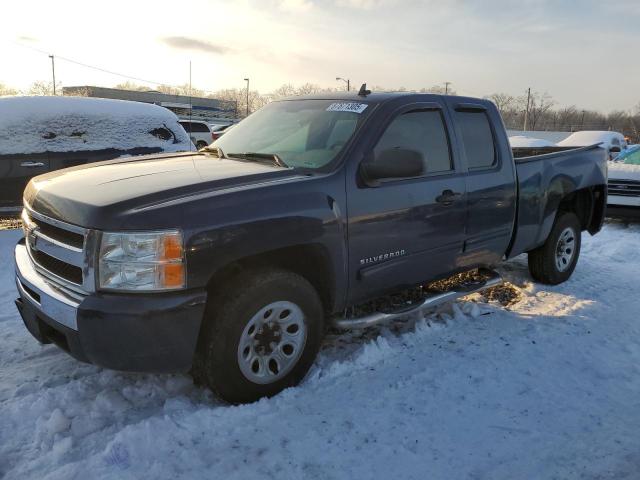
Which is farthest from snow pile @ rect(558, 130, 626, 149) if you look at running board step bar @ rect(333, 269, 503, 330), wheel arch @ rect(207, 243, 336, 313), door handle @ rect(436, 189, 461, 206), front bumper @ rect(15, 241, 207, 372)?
front bumper @ rect(15, 241, 207, 372)

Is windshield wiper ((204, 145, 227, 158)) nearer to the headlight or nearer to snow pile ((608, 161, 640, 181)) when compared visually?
the headlight

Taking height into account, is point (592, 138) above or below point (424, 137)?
above

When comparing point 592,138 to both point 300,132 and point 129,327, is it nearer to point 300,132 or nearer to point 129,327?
point 300,132

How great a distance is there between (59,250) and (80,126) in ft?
16.9

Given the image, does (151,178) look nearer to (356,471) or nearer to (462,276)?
(356,471)

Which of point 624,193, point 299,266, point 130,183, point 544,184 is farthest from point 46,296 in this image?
point 624,193

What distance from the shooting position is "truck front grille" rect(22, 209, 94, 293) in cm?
270

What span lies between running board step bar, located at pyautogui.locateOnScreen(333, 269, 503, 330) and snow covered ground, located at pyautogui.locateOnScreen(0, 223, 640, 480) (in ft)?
0.92

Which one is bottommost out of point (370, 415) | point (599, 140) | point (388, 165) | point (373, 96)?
point (370, 415)

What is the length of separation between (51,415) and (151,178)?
145 cm

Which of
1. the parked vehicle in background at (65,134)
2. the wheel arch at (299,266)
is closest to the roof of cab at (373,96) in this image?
the wheel arch at (299,266)

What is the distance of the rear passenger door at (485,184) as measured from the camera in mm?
4258

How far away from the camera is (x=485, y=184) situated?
14.2 feet

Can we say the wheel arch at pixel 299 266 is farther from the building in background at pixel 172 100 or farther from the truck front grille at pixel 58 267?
the building in background at pixel 172 100
